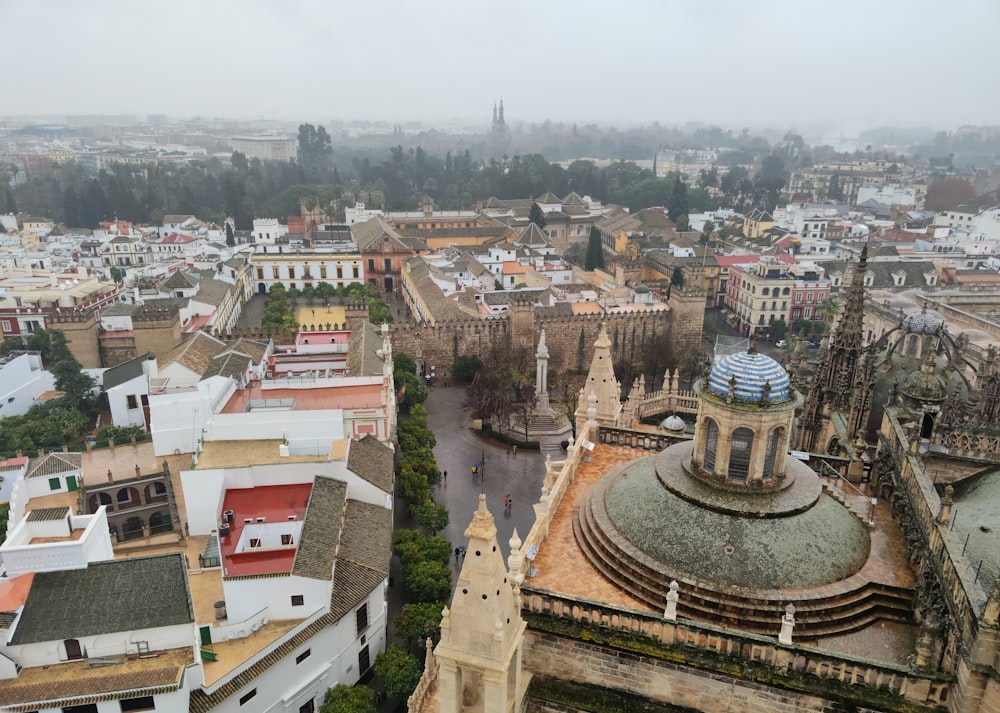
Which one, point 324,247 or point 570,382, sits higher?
point 324,247

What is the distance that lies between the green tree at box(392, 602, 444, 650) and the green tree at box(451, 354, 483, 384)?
32.1 meters

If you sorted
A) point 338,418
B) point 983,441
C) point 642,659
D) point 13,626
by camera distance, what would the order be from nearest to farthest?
point 642,659
point 983,441
point 13,626
point 338,418

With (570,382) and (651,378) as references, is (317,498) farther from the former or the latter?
(651,378)

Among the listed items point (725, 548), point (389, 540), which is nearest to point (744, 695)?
point (725, 548)

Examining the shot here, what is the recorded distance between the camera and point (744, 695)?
1203 cm

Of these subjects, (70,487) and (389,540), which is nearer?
(389,540)

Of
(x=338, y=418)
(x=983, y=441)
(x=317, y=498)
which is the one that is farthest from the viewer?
(x=338, y=418)

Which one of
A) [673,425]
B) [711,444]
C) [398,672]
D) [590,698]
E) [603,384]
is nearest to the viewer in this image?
[590,698]

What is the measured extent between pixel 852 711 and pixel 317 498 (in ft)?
Result: 69.5

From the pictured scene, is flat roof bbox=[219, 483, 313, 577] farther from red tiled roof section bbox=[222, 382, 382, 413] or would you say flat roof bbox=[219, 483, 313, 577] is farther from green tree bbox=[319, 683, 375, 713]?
red tiled roof section bbox=[222, 382, 382, 413]

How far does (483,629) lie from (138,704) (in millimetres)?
14464

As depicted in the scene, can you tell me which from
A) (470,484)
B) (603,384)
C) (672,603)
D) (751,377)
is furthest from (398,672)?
(470,484)

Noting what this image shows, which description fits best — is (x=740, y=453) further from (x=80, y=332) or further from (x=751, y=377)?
(x=80, y=332)

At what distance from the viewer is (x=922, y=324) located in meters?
26.2
